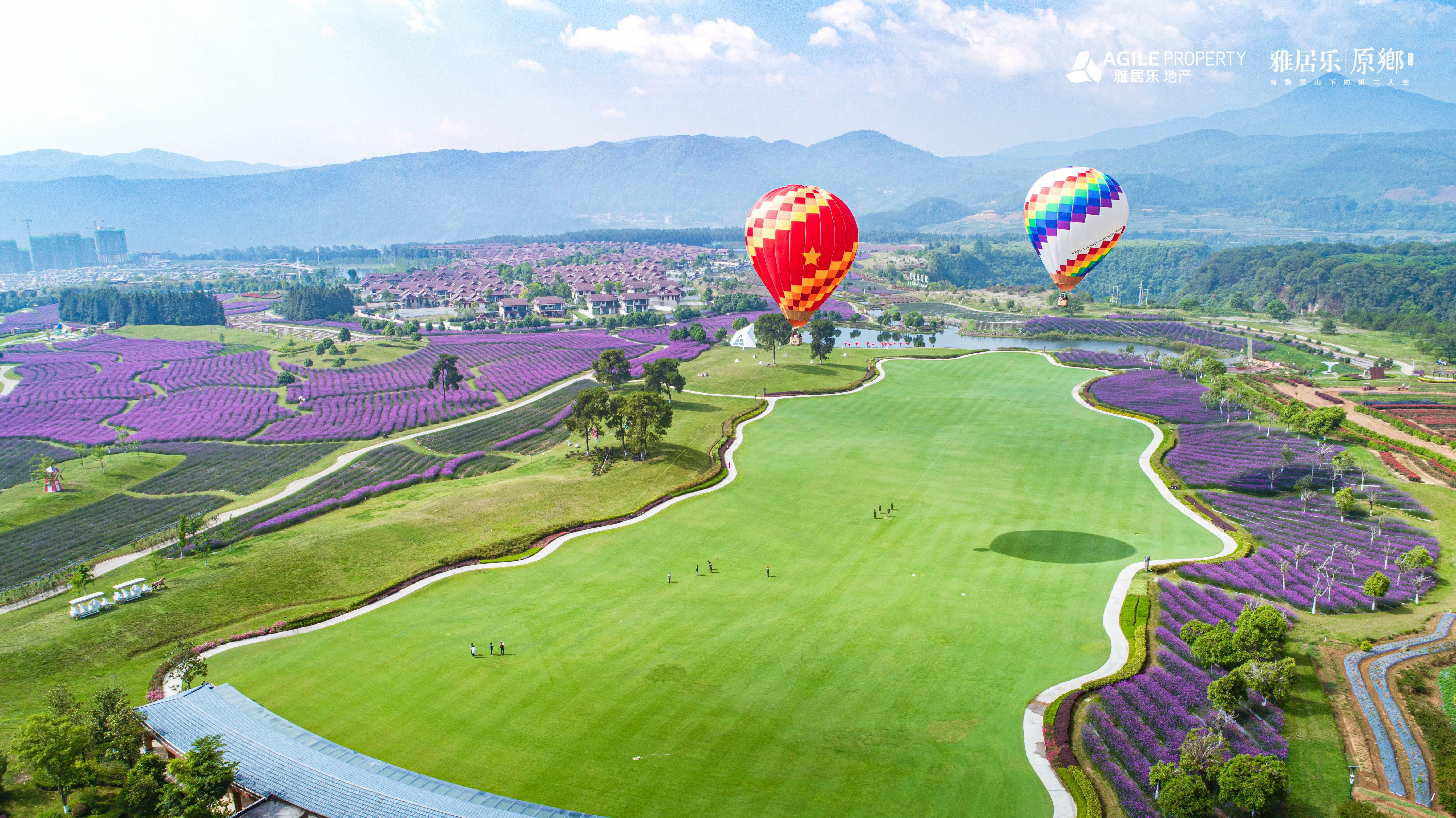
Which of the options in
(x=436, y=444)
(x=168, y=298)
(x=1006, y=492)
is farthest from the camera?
(x=168, y=298)

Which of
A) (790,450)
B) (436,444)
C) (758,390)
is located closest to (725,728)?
(790,450)

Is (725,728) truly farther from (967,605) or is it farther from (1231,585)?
(1231,585)

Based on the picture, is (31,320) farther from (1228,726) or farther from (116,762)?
(1228,726)

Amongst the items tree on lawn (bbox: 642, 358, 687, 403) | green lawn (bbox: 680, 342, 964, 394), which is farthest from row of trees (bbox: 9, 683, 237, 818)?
green lawn (bbox: 680, 342, 964, 394)

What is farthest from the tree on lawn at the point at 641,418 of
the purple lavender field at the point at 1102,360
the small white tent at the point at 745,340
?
the purple lavender field at the point at 1102,360

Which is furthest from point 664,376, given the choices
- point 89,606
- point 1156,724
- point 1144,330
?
point 1144,330
